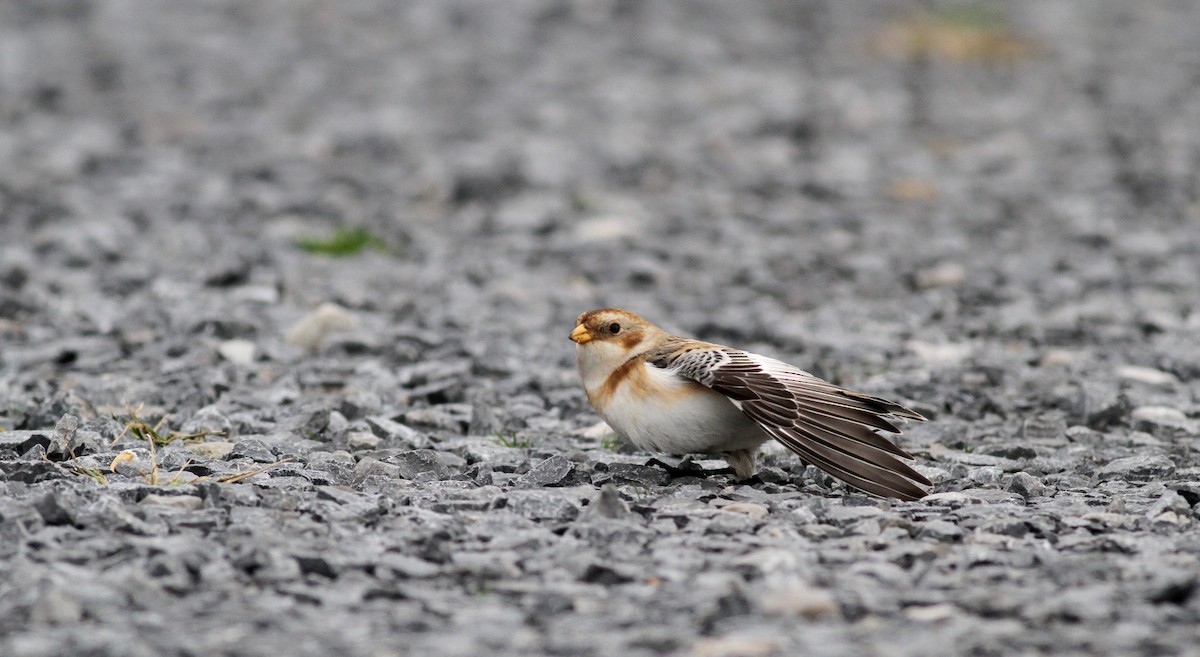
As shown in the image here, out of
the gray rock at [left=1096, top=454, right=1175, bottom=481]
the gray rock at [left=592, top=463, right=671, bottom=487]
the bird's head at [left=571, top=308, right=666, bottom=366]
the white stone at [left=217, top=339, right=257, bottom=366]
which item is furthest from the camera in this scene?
the white stone at [left=217, top=339, right=257, bottom=366]

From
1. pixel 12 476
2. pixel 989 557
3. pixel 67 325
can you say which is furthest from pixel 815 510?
pixel 67 325

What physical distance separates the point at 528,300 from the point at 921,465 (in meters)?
4.49

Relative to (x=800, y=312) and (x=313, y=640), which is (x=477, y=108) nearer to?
(x=800, y=312)

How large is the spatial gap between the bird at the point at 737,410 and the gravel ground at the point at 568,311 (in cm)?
20

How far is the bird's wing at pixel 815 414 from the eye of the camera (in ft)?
19.3

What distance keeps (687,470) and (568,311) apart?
4.01 metres

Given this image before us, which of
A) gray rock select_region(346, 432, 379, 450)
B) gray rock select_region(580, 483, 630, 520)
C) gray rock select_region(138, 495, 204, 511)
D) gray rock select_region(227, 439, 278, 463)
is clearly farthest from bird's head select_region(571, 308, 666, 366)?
gray rock select_region(138, 495, 204, 511)

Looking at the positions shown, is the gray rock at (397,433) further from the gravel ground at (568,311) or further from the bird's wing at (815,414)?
the bird's wing at (815,414)

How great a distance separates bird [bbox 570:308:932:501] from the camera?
19.4ft

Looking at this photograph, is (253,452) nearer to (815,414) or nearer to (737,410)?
(737,410)

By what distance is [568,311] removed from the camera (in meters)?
10.5

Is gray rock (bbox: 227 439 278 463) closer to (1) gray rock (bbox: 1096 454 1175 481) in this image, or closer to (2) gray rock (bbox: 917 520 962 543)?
(2) gray rock (bbox: 917 520 962 543)

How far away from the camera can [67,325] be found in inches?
370

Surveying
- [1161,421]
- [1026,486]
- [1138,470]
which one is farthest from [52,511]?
[1161,421]
